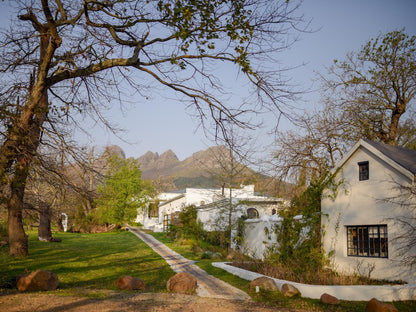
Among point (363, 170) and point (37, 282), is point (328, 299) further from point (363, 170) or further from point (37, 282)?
point (37, 282)

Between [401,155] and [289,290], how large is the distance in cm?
693

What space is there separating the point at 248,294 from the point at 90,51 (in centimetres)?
829

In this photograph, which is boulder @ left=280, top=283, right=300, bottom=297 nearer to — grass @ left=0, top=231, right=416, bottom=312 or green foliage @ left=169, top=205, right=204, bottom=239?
grass @ left=0, top=231, right=416, bottom=312

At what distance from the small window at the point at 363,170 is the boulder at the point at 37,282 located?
11.0 m

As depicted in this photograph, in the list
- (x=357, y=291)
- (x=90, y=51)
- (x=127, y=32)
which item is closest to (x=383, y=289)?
(x=357, y=291)

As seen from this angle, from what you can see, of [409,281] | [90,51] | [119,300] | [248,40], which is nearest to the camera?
[248,40]

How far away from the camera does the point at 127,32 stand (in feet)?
32.1

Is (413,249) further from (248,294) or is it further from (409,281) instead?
(248,294)

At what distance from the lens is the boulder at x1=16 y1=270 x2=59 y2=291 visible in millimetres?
9836

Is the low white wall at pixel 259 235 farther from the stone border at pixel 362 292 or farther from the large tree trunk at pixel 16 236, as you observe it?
the large tree trunk at pixel 16 236

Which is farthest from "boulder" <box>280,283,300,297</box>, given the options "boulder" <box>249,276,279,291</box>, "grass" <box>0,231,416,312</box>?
"boulder" <box>249,276,279,291</box>

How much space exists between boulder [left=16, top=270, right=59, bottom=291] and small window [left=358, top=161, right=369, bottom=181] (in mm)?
11024

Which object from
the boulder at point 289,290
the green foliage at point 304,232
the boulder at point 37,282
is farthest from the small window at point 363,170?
the boulder at point 37,282

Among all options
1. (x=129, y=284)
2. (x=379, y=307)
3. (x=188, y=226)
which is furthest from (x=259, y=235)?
(x=379, y=307)
